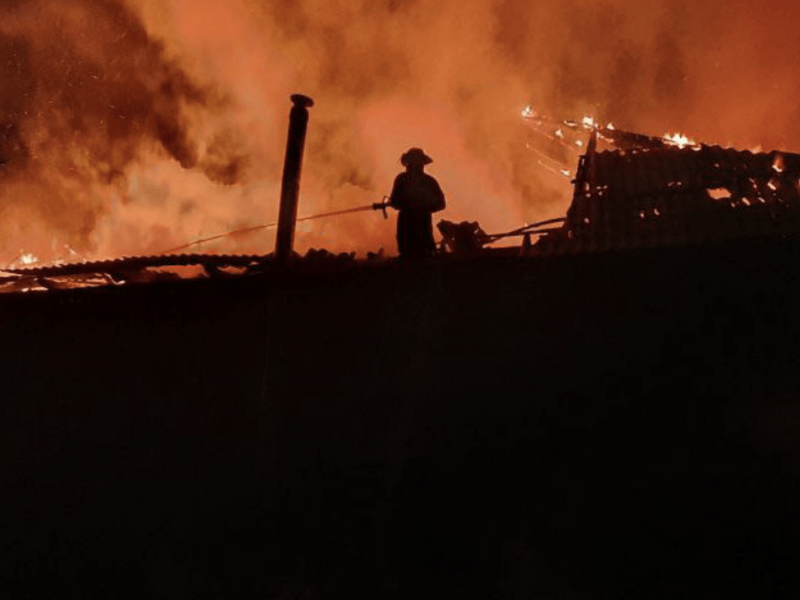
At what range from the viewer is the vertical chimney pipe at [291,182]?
22.9 feet

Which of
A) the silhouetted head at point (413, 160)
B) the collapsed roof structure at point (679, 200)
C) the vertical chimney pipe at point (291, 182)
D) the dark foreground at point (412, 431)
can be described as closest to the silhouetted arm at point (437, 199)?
the silhouetted head at point (413, 160)

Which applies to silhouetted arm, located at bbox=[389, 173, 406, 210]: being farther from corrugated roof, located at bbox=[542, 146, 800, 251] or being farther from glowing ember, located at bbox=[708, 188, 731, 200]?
glowing ember, located at bbox=[708, 188, 731, 200]

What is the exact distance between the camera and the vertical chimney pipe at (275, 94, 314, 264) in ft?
22.9

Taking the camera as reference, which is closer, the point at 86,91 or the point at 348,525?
the point at 348,525

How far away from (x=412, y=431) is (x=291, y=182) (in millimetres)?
2668

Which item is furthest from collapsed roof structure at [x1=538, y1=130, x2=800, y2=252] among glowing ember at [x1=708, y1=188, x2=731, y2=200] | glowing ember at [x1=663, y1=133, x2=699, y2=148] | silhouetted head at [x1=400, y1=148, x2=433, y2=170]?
silhouetted head at [x1=400, y1=148, x2=433, y2=170]

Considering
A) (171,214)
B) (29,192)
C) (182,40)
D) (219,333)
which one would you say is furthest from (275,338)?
(29,192)

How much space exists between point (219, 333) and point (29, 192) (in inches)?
787

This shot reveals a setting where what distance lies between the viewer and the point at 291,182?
289 inches

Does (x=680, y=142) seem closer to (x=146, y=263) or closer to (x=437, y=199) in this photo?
(x=437, y=199)

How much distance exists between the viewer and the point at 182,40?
21141 millimetres

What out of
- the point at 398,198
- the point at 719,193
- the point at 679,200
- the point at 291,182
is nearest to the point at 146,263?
the point at 291,182

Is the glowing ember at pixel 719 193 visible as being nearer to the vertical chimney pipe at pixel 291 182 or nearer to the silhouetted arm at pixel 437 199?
the silhouetted arm at pixel 437 199

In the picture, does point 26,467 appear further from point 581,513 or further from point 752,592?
point 752,592
